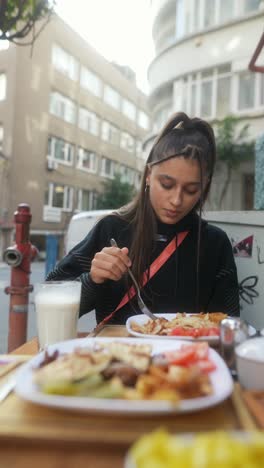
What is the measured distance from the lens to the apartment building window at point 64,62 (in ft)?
83.0

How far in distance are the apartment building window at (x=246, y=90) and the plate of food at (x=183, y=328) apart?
1441cm

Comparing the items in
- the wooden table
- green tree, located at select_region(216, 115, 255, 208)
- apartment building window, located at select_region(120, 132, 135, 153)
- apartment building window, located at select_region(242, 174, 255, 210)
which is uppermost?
apartment building window, located at select_region(120, 132, 135, 153)

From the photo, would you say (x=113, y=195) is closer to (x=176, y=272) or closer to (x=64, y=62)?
(x=64, y=62)

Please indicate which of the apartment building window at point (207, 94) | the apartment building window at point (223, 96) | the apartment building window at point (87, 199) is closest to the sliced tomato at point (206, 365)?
the apartment building window at point (223, 96)

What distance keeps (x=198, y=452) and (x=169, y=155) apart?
1673mm

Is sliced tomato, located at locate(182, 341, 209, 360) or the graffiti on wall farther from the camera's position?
the graffiti on wall

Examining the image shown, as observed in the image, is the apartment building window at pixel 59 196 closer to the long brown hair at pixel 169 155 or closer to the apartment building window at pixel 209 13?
the apartment building window at pixel 209 13

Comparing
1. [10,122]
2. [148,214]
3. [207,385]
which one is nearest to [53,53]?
[10,122]

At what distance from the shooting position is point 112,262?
162 centimetres

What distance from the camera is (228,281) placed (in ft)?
7.68

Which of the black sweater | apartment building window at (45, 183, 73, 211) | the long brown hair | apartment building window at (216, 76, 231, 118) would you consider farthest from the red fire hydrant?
apartment building window at (45, 183, 73, 211)

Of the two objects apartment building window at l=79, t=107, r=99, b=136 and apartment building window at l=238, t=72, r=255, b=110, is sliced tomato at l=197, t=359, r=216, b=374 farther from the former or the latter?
apartment building window at l=79, t=107, r=99, b=136

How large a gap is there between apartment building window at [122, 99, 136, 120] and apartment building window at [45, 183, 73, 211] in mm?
10329

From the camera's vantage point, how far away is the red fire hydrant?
3.13 metres
